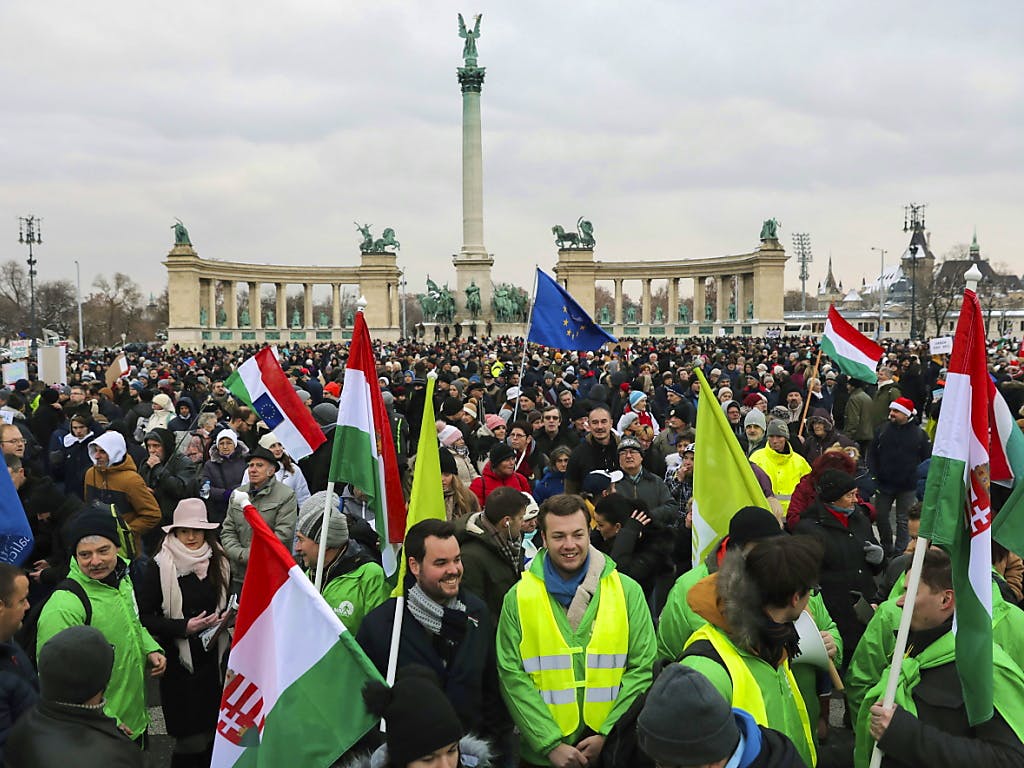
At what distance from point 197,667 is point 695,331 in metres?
70.3

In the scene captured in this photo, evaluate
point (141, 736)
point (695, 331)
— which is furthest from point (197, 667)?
point (695, 331)

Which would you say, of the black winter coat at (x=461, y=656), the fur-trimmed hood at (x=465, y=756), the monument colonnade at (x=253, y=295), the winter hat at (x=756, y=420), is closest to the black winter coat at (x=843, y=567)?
the black winter coat at (x=461, y=656)

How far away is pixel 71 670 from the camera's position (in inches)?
126

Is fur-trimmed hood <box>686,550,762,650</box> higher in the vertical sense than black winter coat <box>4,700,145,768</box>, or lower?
higher

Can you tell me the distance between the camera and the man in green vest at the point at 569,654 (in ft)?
12.9

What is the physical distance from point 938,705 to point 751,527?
0.91 meters

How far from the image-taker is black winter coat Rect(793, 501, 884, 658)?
5.11 m

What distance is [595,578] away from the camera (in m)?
4.12

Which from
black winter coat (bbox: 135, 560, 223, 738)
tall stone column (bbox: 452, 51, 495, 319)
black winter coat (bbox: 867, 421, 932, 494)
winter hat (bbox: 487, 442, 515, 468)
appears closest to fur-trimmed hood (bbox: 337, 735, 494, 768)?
black winter coat (bbox: 135, 560, 223, 738)

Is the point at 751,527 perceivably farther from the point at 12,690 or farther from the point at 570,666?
the point at 12,690

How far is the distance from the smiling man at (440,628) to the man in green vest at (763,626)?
1.11m

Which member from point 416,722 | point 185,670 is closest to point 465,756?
point 416,722

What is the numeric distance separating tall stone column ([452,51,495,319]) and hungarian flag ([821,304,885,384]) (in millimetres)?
53853

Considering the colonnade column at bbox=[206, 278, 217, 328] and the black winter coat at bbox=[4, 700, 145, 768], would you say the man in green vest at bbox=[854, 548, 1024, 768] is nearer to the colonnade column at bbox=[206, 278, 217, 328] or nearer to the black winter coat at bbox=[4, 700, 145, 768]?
the black winter coat at bbox=[4, 700, 145, 768]
